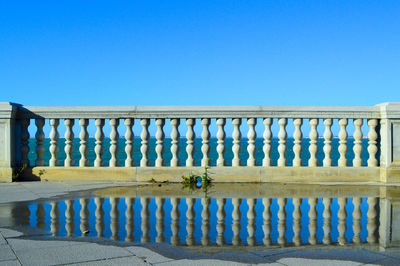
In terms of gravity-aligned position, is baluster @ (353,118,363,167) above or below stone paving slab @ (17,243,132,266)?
above

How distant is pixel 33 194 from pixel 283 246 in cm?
434

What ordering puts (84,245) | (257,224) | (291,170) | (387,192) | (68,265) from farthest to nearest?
1. (291,170)
2. (387,192)
3. (257,224)
4. (84,245)
5. (68,265)

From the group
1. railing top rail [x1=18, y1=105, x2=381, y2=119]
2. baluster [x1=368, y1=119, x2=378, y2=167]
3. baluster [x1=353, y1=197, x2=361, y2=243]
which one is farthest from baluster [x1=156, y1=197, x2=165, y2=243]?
baluster [x1=368, y1=119, x2=378, y2=167]

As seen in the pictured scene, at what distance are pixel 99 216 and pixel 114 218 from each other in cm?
22

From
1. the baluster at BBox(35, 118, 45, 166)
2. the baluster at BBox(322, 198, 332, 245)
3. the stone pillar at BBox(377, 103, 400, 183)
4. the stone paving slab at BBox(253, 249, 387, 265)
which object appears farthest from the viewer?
the baluster at BBox(35, 118, 45, 166)

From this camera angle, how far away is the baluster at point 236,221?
3.89 metres

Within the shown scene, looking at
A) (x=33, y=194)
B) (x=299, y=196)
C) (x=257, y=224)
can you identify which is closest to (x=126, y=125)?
(x=33, y=194)

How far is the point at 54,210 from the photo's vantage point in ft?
16.8

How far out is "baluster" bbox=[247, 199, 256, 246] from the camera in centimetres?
389

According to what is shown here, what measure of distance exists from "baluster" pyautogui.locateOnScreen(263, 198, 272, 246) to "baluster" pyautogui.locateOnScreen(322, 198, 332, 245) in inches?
21.5

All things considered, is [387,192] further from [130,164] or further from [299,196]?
[130,164]

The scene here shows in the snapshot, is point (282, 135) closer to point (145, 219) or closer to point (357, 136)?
point (357, 136)

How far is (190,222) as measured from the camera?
4.57 metres

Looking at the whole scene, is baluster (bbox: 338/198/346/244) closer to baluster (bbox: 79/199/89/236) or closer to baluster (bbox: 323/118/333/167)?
baluster (bbox: 323/118/333/167)
